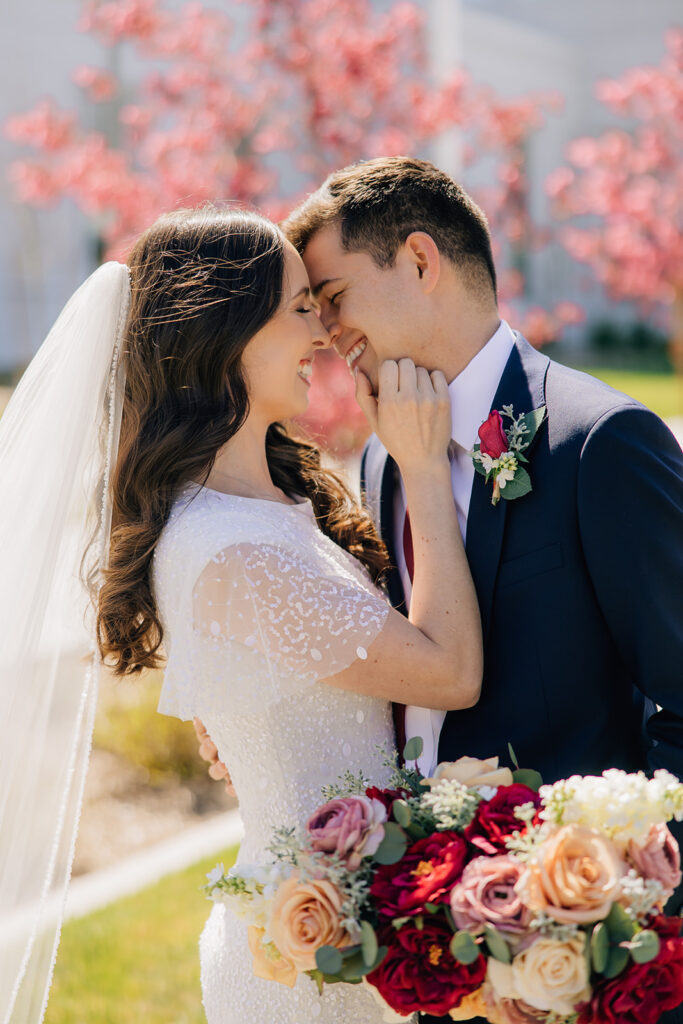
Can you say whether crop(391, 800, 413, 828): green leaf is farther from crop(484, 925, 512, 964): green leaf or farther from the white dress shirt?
the white dress shirt

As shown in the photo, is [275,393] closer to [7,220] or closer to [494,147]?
[494,147]

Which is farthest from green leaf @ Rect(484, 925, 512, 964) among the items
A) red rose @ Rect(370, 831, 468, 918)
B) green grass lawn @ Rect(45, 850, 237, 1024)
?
green grass lawn @ Rect(45, 850, 237, 1024)

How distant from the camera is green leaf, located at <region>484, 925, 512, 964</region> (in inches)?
68.5

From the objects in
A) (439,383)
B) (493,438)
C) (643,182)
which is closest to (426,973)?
(493,438)

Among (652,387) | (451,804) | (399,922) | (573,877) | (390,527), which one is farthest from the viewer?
(652,387)

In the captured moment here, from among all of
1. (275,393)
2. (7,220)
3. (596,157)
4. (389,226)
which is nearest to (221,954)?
(275,393)

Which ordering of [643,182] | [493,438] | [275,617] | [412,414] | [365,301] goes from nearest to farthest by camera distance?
[275,617] → [493,438] → [412,414] → [365,301] → [643,182]

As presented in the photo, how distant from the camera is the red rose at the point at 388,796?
6.77 ft

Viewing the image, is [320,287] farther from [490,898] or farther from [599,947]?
[599,947]

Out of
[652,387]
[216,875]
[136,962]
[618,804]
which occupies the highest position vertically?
[618,804]

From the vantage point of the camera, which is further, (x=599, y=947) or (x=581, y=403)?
(x=581, y=403)

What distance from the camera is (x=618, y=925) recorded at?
5.68 ft

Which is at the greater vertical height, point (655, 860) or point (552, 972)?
point (655, 860)

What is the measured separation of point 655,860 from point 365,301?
1589mm
